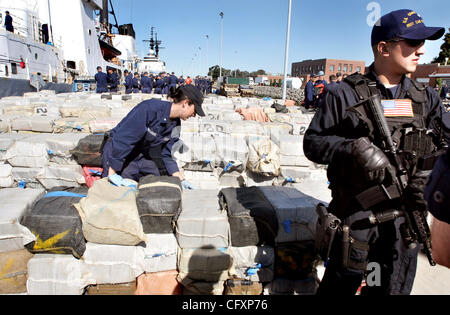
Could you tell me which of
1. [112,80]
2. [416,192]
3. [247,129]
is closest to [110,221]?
[416,192]

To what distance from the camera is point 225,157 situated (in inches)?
151

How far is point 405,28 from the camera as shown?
1.56 meters

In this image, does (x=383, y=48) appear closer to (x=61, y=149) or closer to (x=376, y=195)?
(x=376, y=195)

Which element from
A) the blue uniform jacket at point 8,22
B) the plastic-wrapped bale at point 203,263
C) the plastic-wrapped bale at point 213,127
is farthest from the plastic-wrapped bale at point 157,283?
the blue uniform jacket at point 8,22

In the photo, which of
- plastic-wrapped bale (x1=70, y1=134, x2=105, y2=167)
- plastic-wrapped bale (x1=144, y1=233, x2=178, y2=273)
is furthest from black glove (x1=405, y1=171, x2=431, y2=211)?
plastic-wrapped bale (x1=70, y1=134, x2=105, y2=167)

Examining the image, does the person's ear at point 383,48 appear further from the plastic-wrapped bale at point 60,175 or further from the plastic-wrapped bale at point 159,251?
the plastic-wrapped bale at point 60,175

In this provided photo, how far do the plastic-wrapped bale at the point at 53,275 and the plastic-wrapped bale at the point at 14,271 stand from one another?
0.04 meters

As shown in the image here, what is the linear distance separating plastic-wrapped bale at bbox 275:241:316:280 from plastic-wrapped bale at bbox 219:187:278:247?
11cm

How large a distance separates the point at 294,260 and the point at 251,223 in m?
0.46

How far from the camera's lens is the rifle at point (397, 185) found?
150 cm

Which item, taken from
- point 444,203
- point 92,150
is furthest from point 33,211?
point 444,203

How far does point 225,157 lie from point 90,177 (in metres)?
1.73

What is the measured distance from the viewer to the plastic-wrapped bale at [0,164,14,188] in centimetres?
347


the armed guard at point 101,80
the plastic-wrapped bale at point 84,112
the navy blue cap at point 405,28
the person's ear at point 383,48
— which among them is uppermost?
the armed guard at point 101,80
